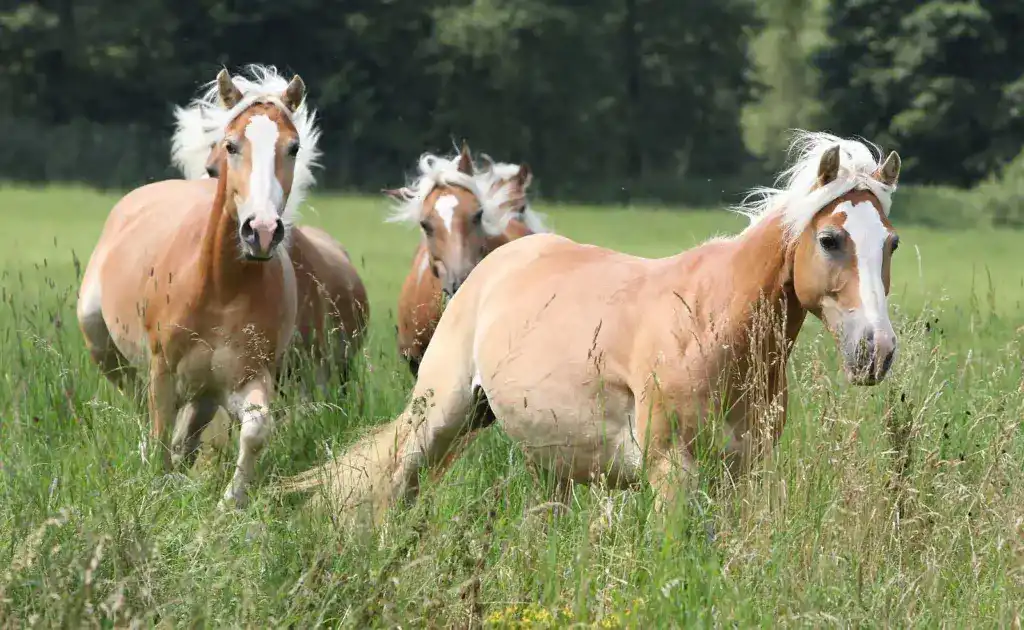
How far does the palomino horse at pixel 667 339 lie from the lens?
4.73 meters

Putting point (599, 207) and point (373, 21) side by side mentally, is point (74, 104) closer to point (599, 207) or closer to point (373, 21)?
point (373, 21)

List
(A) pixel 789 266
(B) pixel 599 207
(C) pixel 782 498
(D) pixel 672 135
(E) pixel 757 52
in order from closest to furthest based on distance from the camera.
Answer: (C) pixel 782 498
(A) pixel 789 266
(B) pixel 599 207
(D) pixel 672 135
(E) pixel 757 52

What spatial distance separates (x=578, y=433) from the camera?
539cm

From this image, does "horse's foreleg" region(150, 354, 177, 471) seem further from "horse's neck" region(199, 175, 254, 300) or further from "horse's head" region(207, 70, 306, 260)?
"horse's head" region(207, 70, 306, 260)

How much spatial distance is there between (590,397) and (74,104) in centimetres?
4399

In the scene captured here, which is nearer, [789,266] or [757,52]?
[789,266]

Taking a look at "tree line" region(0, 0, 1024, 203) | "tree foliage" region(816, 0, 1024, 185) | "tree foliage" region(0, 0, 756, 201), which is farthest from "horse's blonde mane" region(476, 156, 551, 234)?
"tree foliage" region(816, 0, 1024, 185)

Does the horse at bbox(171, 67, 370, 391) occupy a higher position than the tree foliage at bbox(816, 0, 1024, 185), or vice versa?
the horse at bbox(171, 67, 370, 391)

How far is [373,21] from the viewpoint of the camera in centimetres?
4988

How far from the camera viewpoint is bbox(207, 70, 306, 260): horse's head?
20.9ft

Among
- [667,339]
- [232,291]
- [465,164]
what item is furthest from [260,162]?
[465,164]

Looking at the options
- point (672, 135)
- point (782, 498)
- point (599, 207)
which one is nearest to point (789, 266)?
point (782, 498)

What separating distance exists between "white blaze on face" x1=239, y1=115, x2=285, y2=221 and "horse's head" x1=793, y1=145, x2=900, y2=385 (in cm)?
266

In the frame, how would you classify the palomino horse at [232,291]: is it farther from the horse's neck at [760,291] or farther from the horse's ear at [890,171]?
the horse's ear at [890,171]
